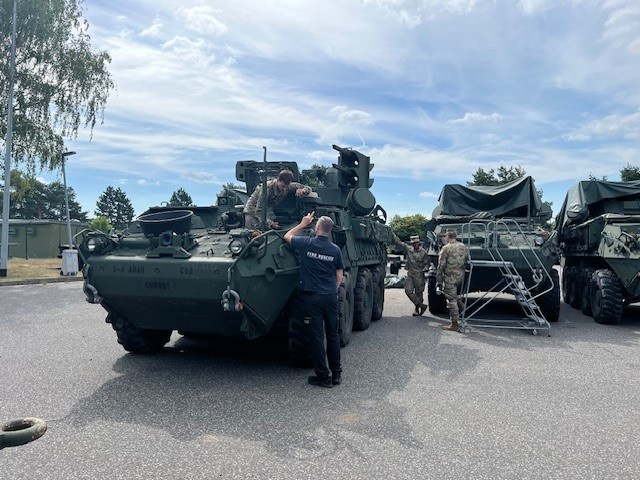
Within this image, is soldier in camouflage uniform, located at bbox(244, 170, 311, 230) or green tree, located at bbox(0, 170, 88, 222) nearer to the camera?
soldier in camouflage uniform, located at bbox(244, 170, 311, 230)

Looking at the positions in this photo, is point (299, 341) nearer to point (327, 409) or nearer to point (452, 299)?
point (327, 409)

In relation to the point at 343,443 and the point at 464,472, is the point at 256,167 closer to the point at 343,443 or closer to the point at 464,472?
the point at 343,443

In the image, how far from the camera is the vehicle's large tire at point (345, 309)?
656 centimetres

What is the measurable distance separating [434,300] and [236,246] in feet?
19.8

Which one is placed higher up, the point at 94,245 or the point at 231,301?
the point at 94,245

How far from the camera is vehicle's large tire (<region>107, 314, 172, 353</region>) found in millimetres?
6363

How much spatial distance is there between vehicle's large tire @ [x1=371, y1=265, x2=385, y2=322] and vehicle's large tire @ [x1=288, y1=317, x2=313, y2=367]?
3731 mm

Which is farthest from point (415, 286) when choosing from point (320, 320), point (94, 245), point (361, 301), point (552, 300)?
point (94, 245)

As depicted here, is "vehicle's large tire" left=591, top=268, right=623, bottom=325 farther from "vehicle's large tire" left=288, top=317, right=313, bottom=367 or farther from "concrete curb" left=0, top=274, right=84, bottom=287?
"concrete curb" left=0, top=274, right=84, bottom=287

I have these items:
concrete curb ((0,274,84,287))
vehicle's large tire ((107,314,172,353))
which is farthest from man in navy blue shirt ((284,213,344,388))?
concrete curb ((0,274,84,287))

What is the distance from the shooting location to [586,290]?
10719 mm

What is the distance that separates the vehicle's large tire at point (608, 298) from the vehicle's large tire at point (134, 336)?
7.16 meters

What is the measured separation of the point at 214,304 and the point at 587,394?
3580mm

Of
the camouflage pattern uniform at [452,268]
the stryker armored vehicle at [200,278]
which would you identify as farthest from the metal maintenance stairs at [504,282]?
the stryker armored vehicle at [200,278]
